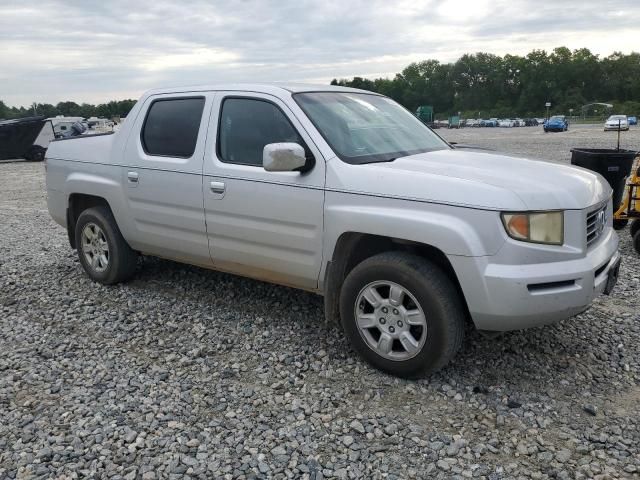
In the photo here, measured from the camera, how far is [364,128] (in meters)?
4.33

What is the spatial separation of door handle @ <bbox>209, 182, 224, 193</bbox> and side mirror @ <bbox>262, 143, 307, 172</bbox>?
2.41ft

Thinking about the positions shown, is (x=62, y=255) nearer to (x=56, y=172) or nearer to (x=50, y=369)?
(x=56, y=172)

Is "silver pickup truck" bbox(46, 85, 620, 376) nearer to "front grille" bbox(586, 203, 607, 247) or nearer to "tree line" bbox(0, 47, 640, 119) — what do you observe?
"front grille" bbox(586, 203, 607, 247)

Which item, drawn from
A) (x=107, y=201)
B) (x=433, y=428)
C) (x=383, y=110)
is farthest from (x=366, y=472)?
(x=107, y=201)

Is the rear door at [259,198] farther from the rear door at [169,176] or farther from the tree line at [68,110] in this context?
the tree line at [68,110]

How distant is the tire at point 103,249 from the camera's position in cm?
556

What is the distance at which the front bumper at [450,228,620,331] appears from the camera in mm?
3248

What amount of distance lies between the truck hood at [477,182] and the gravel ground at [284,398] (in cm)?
118

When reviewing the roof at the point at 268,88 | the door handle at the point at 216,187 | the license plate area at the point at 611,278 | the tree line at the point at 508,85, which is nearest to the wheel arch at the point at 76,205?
the roof at the point at 268,88

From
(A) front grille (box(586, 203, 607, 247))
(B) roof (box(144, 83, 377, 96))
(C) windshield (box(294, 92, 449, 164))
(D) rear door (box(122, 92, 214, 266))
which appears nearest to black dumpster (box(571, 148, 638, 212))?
(C) windshield (box(294, 92, 449, 164))

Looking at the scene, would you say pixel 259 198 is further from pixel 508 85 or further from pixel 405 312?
pixel 508 85

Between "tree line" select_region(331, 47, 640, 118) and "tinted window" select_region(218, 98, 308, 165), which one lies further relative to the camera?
"tree line" select_region(331, 47, 640, 118)

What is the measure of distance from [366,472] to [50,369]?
2.45 meters

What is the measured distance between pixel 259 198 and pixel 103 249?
7.69ft
